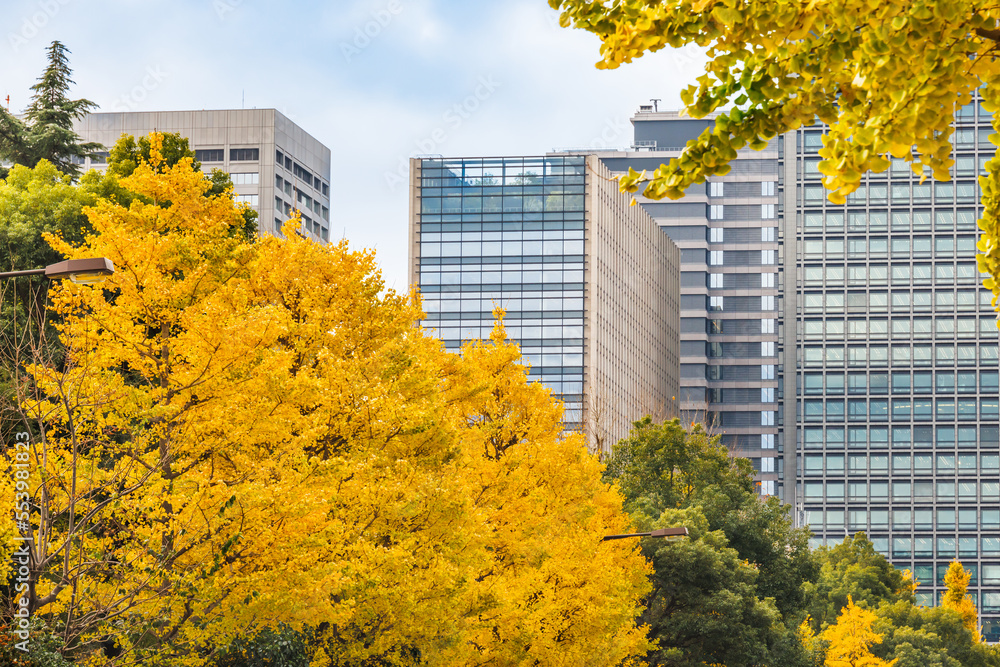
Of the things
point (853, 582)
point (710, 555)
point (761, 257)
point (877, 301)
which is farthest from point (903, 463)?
point (710, 555)

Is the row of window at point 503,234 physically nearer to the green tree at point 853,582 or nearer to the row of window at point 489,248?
the row of window at point 489,248

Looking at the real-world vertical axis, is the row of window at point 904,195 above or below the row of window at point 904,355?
above

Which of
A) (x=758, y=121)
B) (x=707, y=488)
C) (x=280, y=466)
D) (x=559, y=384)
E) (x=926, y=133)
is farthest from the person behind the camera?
(x=559, y=384)

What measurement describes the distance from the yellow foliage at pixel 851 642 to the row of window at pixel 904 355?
106m

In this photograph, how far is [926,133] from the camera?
5602mm

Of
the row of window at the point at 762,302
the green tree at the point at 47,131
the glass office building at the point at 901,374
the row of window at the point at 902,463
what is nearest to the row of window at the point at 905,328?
the glass office building at the point at 901,374

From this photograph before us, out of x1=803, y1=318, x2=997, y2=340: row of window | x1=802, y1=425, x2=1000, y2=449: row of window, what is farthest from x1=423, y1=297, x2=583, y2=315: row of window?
x1=802, y1=425, x2=1000, y2=449: row of window

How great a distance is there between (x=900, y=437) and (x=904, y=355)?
32.0 ft

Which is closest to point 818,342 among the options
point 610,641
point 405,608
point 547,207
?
point 547,207

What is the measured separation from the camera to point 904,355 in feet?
526

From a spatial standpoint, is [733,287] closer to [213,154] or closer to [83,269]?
[213,154]

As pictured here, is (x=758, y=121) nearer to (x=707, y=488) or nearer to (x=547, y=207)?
(x=707, y=488)

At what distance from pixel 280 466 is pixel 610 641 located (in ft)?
42.9

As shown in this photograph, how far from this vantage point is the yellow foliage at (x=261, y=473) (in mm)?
18094
